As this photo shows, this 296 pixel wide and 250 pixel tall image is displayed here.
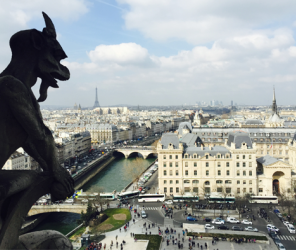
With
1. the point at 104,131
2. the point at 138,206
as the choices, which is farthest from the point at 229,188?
the point at 104,131

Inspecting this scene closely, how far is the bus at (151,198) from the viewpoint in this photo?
4130 cm

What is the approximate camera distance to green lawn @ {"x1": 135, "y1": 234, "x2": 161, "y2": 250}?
86.4 ft

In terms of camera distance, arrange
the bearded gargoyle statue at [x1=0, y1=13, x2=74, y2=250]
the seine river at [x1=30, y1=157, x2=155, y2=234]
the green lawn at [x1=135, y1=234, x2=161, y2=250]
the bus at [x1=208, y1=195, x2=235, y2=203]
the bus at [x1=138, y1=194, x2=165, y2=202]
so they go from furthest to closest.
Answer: the bus at [x1=138, y1=194, x2=165, y2=202]
the bus at [x1=208, y1=195, x2=235, y2=203]
the seine river at [x1=30, y1=157, x2=155, y2=234]
the green lawn at [x1=135, y1=234, x2=161, y2=250]
the bearded gargoyle statue at [x1=0, y1=13, x2=74, y2=250]

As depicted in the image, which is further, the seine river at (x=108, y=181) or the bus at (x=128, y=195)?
the bus at (x=128, y=195)

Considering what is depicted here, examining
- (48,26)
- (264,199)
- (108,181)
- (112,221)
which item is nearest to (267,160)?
(264,199)

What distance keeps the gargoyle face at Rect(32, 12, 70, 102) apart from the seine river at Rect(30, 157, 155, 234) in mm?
31362

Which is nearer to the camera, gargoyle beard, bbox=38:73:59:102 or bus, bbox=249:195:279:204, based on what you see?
gargoyle beard, bbox=38:73:59:102

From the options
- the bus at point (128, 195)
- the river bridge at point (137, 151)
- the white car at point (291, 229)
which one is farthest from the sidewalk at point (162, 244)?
the river bridge at point (137, 151)

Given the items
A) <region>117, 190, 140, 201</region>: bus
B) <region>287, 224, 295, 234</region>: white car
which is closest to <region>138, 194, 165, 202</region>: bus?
<region>117, 190, 140, 201</region>: bus

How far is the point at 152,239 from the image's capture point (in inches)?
1106

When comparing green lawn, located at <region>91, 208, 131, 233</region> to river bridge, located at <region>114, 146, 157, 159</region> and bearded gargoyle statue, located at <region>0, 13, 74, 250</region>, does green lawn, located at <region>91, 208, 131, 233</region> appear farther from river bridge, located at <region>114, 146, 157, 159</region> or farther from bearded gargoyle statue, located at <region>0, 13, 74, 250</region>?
river bridge, located at <region>114, 146, 157, 159</region>

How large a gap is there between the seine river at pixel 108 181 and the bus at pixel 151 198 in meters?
9.61

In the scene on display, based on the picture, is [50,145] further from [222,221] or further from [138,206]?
[138,206]

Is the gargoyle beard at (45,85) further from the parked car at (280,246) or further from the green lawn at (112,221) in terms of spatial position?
the parked car at (280,246)
